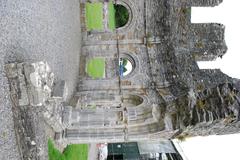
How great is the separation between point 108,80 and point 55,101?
261 inches

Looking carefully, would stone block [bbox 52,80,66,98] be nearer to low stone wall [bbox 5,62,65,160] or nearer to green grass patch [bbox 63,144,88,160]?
low stone wall [bbox 5,62,65,160]

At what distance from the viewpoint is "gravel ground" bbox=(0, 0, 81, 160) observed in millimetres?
7297

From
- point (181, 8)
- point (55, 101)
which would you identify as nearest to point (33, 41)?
point (55, 101)

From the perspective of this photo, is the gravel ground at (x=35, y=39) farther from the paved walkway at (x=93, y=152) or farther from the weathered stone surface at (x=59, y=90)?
the paved walkway at (x=93, y=152)

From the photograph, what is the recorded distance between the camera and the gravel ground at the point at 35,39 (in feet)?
23.9

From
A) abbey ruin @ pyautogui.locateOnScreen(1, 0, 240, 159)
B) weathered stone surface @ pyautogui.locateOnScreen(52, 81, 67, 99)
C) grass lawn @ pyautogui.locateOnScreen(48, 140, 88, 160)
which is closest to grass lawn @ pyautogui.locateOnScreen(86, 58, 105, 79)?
abbey ruin @ pyautogui.locateOnScreen(1, 0, 240, 159)

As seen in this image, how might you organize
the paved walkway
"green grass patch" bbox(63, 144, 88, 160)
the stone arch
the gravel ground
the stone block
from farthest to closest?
the paved walkway, the stone arch, "green grass patch" bbox(63, 144, 88, 160), the stone block, the gravel ground

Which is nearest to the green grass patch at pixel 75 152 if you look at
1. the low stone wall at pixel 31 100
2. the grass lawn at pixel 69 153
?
the grass lawn at pixel 69 153

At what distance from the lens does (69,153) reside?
47.5ft

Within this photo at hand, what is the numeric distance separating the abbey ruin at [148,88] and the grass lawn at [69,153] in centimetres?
38

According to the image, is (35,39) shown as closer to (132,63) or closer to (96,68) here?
(132,63)

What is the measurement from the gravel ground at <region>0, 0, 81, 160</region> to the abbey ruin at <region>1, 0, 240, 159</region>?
2.06 ft

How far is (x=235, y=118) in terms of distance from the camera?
991 centimetres

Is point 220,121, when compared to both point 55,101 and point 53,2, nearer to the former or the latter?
point 55,101
